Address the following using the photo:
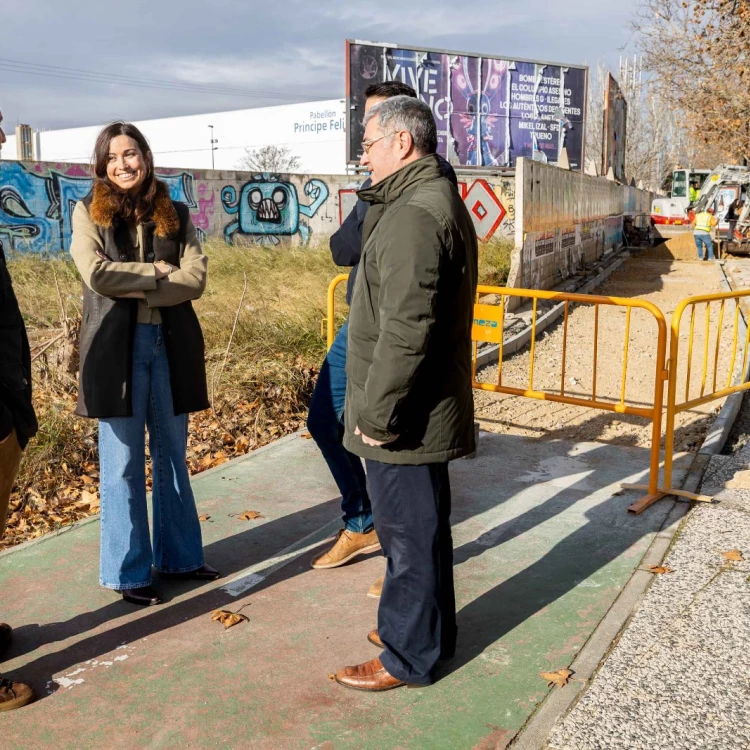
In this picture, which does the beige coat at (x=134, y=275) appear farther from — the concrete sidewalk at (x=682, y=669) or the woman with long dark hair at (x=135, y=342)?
the concrete sidewalk at (x=682, y=669)

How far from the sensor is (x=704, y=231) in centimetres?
2528

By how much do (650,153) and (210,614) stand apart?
78.0 meters

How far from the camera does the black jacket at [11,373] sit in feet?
10.3

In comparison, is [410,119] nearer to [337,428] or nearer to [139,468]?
[337,428]

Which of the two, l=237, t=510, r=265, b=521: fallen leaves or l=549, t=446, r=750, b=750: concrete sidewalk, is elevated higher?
l=549, t=446, r=750, b=750: concrete sidewalk

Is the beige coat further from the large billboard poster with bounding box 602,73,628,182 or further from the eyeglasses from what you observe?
the large billboard poster with bounding box 602,73,628,182

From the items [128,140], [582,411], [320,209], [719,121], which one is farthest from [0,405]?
[719,121]

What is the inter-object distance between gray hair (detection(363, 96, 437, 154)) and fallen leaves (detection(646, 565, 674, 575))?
2.46 meters

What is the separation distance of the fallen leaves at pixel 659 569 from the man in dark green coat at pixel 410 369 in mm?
1445

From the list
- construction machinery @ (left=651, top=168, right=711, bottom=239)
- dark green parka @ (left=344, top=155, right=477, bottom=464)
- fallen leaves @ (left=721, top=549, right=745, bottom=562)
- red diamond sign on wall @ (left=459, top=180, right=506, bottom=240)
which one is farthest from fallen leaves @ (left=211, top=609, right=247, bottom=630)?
construction machinery @ (left=651, top=168, right=711, bottom=239)

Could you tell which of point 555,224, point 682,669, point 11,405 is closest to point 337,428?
point 11,405

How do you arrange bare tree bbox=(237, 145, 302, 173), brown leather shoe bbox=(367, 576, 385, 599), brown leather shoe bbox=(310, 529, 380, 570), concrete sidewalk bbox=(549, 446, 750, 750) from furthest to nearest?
bare tree bbox=(237, 145, 302, 173), brown leather shoe bbox=(310, 529, 380, 570), brown leather shoe bbox=(367, 576, 385, 599), concrete sidewalk bbox=(549, 446, 750, 750)

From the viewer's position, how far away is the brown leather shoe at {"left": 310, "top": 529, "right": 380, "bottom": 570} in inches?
177

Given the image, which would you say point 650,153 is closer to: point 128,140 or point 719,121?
point 719,121
